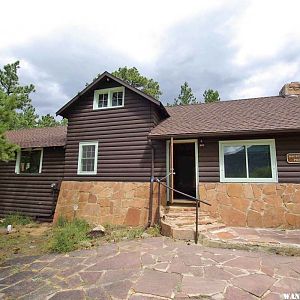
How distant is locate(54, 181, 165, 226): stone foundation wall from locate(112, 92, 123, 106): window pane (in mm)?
3647

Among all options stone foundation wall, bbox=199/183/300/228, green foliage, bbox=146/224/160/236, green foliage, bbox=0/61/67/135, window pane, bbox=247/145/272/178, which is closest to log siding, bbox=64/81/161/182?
green foliage, bbox=146/224/160/236

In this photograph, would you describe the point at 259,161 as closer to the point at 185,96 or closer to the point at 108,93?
the point at 108,93

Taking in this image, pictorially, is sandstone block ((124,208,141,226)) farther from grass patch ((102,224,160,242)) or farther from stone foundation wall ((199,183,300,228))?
stone foundation wall ((199,183,300,228))

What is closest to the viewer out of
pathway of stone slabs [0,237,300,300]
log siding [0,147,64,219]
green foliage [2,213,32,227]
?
pathway of stone slabs [0,237,300,300]

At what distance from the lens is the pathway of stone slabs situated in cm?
415

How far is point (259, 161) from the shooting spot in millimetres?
8727

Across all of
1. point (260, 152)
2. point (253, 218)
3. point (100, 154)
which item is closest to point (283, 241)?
point (253, 218)

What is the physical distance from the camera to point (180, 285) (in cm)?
436

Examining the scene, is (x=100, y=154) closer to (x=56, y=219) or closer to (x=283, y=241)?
(x=56, y=219)

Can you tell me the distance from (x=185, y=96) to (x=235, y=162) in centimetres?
2339

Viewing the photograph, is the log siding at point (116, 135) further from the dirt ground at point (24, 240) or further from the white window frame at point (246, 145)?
the white window frame at point (246, 145)

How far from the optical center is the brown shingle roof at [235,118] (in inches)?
338

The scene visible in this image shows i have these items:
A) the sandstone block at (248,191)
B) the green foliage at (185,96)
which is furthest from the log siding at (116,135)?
the green foliage at (185,96)

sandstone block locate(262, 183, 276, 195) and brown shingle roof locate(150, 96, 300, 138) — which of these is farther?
brown shingle roof locate(150, 96, 300, 138)
